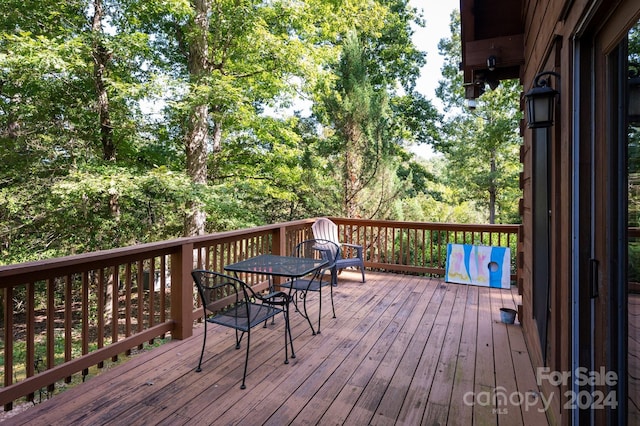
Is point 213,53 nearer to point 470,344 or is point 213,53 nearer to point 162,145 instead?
point 162,145

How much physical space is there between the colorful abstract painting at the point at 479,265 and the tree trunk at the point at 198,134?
5344 millimetres

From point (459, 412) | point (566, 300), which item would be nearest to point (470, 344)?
point (459, 412)

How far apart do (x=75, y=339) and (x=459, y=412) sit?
8765mm

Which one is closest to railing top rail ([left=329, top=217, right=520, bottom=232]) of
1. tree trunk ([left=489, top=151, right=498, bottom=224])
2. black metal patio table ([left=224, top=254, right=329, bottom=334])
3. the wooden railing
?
the wooden railing

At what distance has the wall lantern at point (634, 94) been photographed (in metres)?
1.09

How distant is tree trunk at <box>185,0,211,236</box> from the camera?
7.88m

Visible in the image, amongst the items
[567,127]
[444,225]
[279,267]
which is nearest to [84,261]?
[279,267]

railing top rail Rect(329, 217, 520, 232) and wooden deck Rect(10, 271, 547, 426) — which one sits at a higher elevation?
railing top rail Rect(329, 217, 520, 232)

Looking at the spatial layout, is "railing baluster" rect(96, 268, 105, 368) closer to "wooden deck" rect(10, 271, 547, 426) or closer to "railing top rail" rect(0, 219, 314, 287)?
"railing top rail" rect(0, 219, 314, 287)

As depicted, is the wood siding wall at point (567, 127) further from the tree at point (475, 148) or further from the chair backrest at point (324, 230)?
the tree at point (475, 148)

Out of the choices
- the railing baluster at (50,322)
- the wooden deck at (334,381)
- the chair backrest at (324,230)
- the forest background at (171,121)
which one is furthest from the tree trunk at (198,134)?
the railing baluster at (50,322)

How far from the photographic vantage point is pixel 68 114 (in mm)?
7355

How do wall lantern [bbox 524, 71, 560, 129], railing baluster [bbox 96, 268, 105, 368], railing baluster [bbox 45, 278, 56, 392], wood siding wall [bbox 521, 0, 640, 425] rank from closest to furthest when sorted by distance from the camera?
wood siding wall [bbox 521, 0, 640, 425] → wall lantern [bbox 524, 71, 560, 129] → railing baluster [bbox 45, 278, 56, 392] → railing baluster [bbox 96, 268, 105, 368]

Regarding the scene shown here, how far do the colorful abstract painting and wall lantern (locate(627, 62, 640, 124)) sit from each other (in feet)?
14.1
